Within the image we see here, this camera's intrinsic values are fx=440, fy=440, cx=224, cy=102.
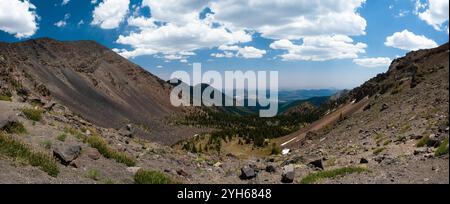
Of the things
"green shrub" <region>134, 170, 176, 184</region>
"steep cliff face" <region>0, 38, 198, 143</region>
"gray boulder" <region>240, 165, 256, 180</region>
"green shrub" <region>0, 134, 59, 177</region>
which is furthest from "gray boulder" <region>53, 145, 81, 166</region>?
"steep cliff face" <region>0, 38, 198, 143</region>

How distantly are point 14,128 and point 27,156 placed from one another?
18.0ft

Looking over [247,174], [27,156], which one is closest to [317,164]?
[247,174]

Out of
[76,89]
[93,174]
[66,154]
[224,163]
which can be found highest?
[76,89]

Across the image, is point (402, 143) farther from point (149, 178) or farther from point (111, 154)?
point (111, 154)

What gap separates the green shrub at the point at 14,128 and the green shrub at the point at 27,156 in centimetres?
375

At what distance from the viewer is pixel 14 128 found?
19.8 metres

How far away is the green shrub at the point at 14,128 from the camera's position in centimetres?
1945

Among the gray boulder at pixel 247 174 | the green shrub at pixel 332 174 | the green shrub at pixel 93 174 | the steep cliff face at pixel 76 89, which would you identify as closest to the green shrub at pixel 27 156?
the green shrub at pixel 93 174

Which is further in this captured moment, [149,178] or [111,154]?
[111,154]

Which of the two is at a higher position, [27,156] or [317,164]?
[27,156]

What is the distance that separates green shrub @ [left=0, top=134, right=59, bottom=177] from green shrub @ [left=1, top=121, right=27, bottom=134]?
12.3 feet

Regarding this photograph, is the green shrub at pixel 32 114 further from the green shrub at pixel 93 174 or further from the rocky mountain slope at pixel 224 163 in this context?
the green shrub at pixel 93 174
